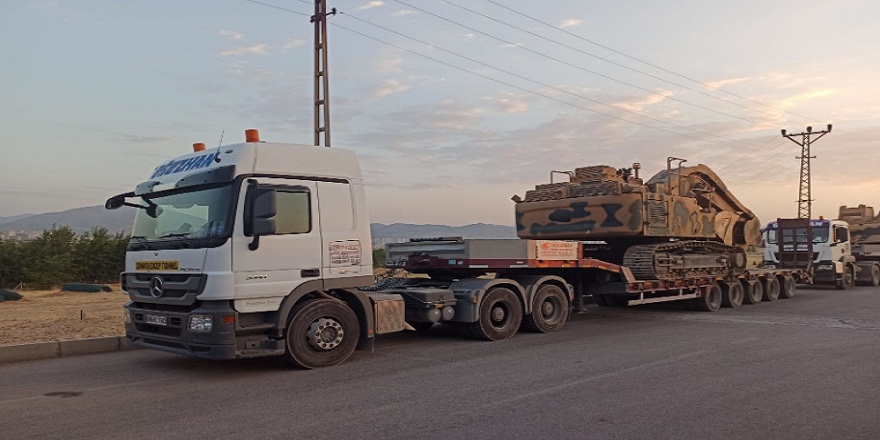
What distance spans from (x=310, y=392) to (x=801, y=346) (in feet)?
23.2

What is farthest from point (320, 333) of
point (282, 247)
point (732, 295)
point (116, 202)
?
point (732, 295)

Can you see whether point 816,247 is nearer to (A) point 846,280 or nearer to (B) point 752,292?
(A) point 846,280

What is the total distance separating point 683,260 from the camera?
47.1 feet

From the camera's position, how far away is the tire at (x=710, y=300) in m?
15.4

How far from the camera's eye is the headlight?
742cm

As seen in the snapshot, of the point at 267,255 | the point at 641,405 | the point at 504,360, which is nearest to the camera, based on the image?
the point at 641,405

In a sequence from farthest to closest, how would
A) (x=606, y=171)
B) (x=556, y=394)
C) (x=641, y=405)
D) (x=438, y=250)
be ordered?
(x=606, y=171) → (x=438, y=250) → (x=556, y=394) → (x=641, y=405)

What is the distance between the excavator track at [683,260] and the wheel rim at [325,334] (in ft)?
23.3

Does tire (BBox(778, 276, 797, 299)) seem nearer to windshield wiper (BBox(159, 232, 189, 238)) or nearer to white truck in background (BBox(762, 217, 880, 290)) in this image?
white truck in background (BBox(762, 217, 880, 290))

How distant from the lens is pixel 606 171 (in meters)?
14.3

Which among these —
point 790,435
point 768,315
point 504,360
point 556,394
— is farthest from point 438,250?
point 768,315

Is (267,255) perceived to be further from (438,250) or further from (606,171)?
(606,171)

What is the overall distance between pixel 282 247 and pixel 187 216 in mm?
1164

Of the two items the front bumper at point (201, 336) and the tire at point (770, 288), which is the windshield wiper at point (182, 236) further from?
the tire at point (770, 288)
